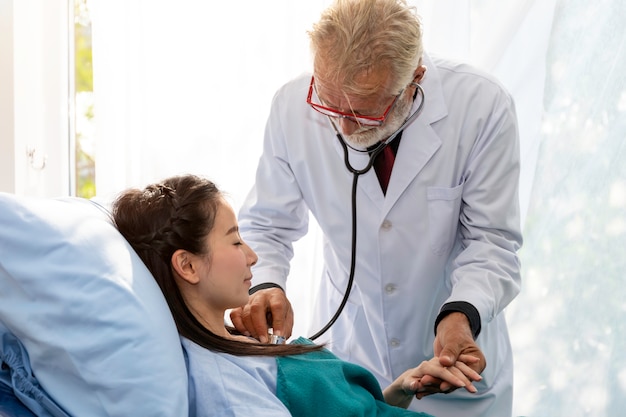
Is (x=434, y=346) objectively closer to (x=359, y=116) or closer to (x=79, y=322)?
(x=359, y=116)

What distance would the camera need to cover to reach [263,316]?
163cm

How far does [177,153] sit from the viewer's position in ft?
8.73

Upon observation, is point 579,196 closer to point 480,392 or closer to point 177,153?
point 480,392

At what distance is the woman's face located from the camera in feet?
4.97

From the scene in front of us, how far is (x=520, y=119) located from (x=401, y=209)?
81 centimetres

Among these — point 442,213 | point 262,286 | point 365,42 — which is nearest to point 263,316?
point 262,286

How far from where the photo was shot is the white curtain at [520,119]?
2396 mm

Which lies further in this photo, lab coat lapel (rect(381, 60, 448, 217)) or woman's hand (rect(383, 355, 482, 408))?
lab coat lapel (rect(381, 60, 448, 217))

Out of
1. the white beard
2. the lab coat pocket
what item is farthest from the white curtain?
the white beard

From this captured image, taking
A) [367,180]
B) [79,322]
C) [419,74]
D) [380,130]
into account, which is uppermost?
[419,74]

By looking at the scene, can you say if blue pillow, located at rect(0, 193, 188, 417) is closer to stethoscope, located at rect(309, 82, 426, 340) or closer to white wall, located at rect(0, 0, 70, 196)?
stethoscope, located at rect(309, 82, 426, 340)

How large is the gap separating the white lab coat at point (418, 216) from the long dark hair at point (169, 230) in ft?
0.92

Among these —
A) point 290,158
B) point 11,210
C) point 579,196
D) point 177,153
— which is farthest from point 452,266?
point 177,153

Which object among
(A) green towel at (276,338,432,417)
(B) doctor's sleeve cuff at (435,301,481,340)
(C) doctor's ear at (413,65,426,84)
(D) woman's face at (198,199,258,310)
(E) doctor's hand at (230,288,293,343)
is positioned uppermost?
(C) doctor's ear at (413,65,426,84)
